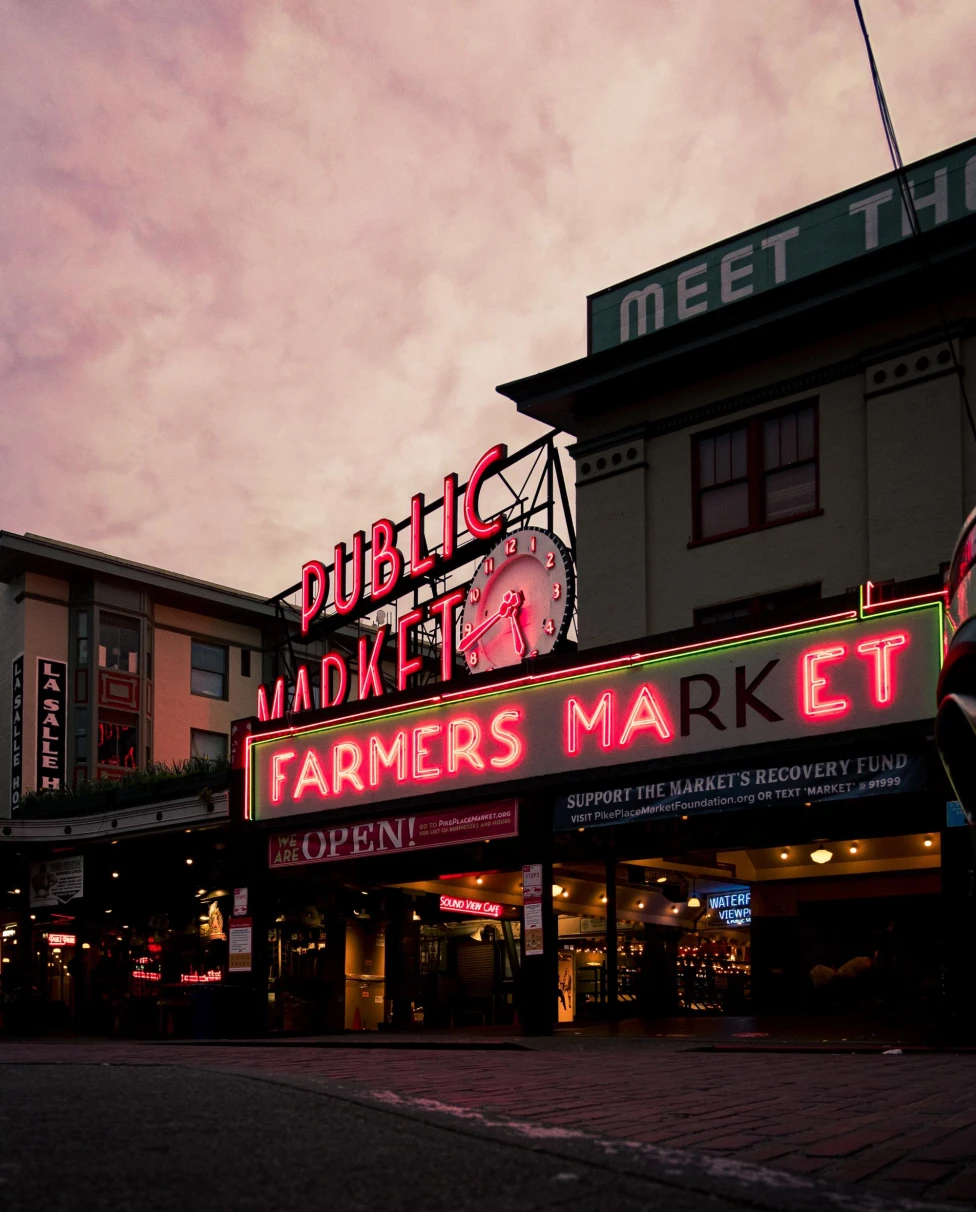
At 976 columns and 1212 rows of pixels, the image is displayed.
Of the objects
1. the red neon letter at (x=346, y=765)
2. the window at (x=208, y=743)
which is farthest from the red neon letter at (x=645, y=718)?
the window at (x=208, y=743)

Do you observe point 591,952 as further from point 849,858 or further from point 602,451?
point 602,451

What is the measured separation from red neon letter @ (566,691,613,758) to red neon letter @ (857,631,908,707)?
14.6 ft

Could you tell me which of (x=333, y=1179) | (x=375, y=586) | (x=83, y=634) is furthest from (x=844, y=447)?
(x=83, y=634)

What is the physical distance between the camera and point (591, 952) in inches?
1137

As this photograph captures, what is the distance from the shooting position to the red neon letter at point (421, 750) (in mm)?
24672

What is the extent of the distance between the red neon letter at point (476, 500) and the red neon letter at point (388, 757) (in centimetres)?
457

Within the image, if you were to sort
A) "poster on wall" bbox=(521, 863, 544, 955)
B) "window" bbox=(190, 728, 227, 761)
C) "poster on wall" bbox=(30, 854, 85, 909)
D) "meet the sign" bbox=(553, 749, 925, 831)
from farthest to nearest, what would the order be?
1. "window" bbox=(190, 728, 227, 761)
2. "poster on wall" bbox=(30, 854, 85, 909)
3. "poster on wall" bbox=(521, 863, 544, 955)
4. "meet the sign" bbox=(553, 749, 925, 831)

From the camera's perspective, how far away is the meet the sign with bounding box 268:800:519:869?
23.5 meters

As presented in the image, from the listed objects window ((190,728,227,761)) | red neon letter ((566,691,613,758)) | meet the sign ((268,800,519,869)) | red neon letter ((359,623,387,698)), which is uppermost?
red neon letter ((359,623,387,698))

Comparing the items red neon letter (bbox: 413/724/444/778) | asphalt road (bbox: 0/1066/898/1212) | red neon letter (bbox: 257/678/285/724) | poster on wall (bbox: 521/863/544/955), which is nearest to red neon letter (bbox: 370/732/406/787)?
red neon letter (bbox: 413/724/444/778)

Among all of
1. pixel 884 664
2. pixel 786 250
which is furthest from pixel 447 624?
pixel 884 664

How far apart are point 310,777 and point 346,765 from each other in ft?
3.28

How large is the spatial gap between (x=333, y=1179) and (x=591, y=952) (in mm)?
23840

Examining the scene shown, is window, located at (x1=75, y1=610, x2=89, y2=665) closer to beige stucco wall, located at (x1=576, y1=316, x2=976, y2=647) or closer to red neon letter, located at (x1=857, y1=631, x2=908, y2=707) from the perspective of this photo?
beige stucco wall, located at (x1=576, y1=316, x2=976, y2=647)
